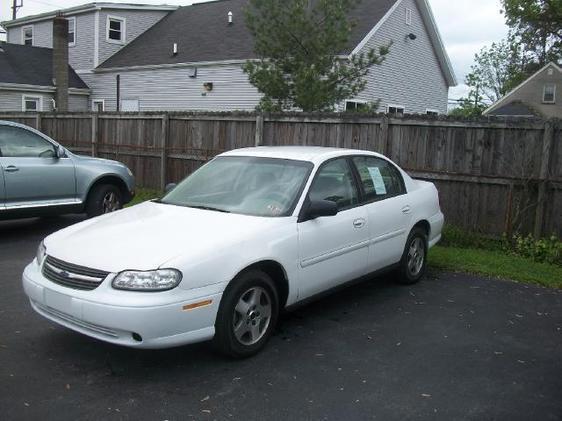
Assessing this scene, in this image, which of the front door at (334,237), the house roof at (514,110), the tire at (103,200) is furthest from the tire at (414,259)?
the house roof at (514,110)

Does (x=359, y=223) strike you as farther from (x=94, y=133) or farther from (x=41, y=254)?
(x=94, y=133)

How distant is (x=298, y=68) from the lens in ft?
42.1

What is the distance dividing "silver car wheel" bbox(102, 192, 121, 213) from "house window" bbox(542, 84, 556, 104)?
125ft

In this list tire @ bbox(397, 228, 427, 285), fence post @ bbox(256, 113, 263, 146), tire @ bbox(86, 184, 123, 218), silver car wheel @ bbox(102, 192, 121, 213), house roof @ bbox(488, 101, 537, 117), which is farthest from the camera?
house roof @ bbox(488, 101, 537, 117)

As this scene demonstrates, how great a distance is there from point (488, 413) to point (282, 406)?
4.16 feet

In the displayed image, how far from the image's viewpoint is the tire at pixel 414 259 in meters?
6.45

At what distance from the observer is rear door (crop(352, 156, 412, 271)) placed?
18.9 ft

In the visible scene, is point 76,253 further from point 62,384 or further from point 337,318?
point 337,318

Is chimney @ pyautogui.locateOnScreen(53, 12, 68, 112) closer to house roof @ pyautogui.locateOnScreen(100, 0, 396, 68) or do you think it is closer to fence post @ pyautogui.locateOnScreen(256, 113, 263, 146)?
house roof @ pyautogui.locateOnScreen(100, 0, 396, 68)

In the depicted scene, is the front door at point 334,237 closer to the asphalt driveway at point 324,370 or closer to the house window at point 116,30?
the asphalt driveway at point 324,370

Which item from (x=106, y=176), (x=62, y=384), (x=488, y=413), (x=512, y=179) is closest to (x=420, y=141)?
(x=512, y=179)

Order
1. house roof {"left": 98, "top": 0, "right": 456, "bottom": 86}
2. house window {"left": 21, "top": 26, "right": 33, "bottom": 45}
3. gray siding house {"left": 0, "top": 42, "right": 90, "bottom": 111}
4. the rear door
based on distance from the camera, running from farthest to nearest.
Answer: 1. house window {"left": 21, "top": 26, "right": 33, "bottom": 45}
2. gray siding house {"left": 0, "top": 42, "right": 90, "bottom": 111}
3. house roof {"left": 98, "top": 0, "right": 456, "bottom": 86}
4. the rear door

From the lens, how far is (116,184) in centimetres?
1011

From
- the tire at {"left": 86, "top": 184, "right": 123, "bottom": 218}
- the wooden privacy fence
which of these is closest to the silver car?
the tire at {"left": 86, "top": 184, "right": 123, "bottom": 218}
